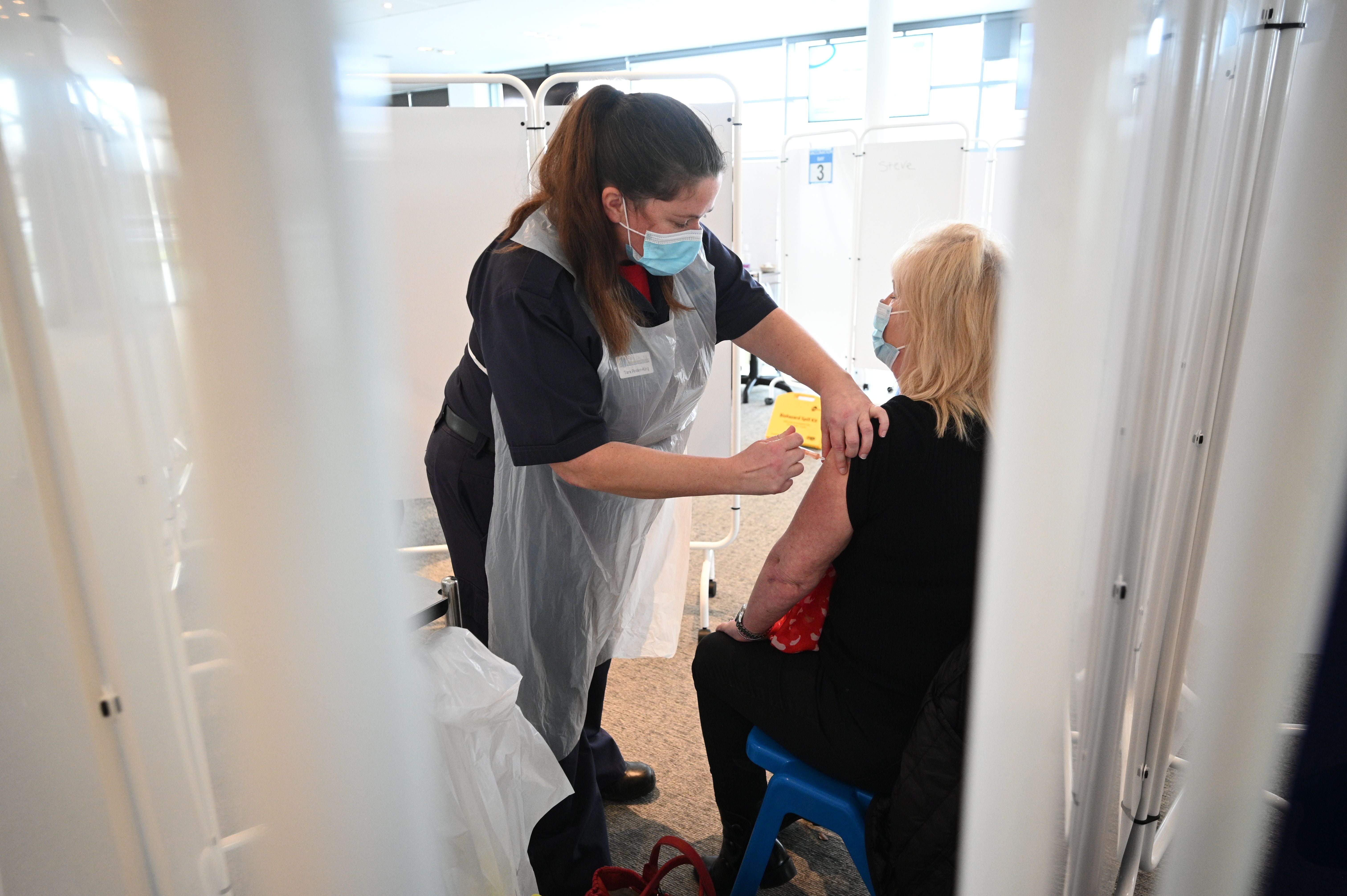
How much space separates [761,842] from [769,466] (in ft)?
2.28

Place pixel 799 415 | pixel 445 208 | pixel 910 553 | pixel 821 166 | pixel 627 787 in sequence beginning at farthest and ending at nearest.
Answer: pixel 821 166, pixel 799 415, pixel 445 208, pixel 627 787, pixel 910 553

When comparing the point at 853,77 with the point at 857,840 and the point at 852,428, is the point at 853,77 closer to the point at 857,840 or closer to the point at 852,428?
the point at 852,428

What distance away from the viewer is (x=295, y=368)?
240mm

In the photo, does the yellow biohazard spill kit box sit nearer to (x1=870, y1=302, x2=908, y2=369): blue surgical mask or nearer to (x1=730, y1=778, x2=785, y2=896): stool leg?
(x1=870, y1=302, x2=908, y2=369): blue surgical mask

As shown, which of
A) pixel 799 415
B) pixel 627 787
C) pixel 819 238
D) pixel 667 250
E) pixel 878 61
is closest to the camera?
pixel 667 250

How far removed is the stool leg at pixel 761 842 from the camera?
1362mm

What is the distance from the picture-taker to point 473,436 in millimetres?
1508

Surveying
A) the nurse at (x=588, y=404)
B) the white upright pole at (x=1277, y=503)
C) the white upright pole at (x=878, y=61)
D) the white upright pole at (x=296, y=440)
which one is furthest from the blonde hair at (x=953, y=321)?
the white upright pole at (x=878, y=61)

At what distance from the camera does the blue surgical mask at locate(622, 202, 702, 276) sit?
4.29 ft

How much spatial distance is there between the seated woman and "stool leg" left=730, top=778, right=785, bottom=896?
0.10m

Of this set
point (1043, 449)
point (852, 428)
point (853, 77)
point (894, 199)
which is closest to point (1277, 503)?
point (1043, 449)

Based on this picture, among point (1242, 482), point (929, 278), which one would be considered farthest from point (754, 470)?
point (1242, 482)

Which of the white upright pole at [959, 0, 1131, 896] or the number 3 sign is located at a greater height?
the number 3 sign

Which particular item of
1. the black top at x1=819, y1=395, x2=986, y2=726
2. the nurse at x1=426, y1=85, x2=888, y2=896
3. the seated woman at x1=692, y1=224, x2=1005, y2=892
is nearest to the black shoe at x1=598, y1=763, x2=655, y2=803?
the nurse at x1=426, y1=85, x2=888, y2=896
